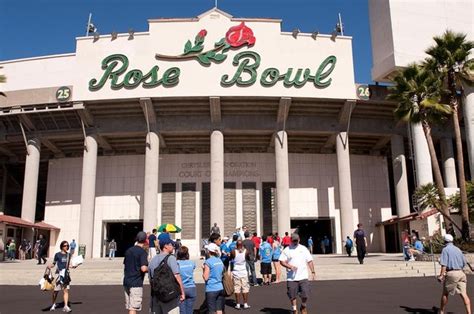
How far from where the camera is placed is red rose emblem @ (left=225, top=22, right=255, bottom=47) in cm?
3241

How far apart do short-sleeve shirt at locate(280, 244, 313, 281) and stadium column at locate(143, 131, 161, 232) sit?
24.2 meters

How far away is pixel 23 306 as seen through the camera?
11445 millimetres

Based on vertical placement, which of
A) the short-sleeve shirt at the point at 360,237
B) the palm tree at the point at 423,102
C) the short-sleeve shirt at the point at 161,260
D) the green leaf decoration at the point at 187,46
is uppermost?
the green leaf decoration at the point at 187,46

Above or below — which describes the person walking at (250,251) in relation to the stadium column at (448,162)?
below

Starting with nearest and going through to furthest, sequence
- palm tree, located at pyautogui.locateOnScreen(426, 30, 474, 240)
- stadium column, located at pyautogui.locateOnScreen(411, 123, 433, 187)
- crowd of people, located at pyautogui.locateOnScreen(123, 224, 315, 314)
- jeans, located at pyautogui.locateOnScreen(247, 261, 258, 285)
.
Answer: crowd of people, located at pyautogui.locateOnScreen(123, 224, 315, 314)
jeans, located at pyautogui.locateOnScreen(247, 261, 258, 285)
palm tree, located at pyautogui.locateOnScreen(426, 30, 474, 240)
stadium column, located at pyautogui.locateOnScreen(411, 123, 433, 187)

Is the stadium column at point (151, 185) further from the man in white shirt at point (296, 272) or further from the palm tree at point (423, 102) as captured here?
the man in white shirt at point (296, 272)

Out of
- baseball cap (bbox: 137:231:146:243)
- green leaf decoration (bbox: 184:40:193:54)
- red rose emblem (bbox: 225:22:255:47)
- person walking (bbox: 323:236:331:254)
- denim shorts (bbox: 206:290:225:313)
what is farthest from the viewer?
person walking (bbox: 323:236:331:254)

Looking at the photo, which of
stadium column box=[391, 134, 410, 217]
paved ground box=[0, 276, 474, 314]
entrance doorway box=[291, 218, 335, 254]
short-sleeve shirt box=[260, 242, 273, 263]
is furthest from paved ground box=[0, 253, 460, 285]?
entrance doorway box=[291, 218, 335, 254]

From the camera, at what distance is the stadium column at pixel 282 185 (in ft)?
105

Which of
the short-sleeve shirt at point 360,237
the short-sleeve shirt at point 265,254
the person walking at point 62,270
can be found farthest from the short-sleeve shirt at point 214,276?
the short-sleeve shirt at point 360,237

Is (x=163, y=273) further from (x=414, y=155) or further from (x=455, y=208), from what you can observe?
(x=414, y=155)

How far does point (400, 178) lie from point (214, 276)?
29.9 meters

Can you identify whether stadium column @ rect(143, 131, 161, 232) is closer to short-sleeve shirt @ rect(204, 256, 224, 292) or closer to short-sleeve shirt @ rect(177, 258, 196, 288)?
short-sleeve shirt @ rect(204, 256, 224, 292)

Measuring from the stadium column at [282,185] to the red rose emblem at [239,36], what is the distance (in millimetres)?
7547
